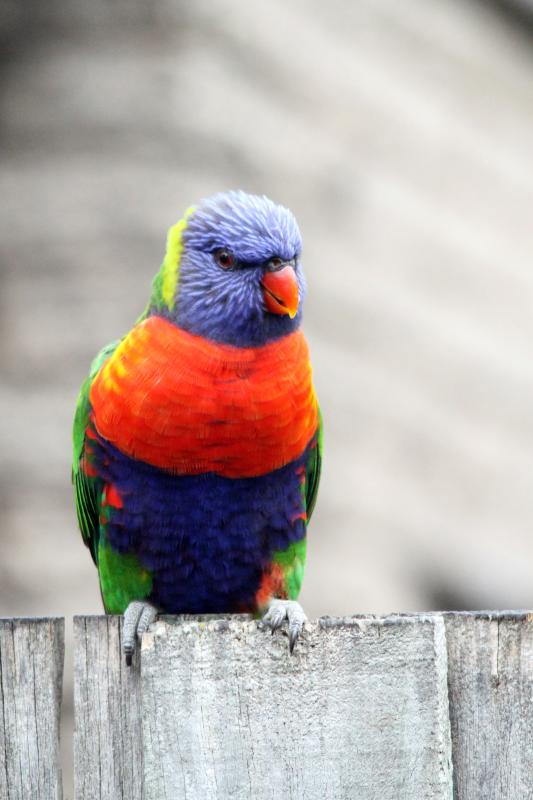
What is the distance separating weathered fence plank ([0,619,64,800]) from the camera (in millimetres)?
1966

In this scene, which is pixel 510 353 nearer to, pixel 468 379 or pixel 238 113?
pixel 468 379

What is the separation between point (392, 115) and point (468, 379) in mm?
1266

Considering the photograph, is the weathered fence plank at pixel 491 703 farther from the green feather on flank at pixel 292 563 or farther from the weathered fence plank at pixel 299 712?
the green feather on flank at pixel 292 563

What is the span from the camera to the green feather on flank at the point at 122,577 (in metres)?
3.06

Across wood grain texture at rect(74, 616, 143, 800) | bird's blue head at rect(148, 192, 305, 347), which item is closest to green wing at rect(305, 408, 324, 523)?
bird's blue head at rect(148, 192, 305, 347)

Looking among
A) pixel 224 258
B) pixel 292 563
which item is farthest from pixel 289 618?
pixel 224 258

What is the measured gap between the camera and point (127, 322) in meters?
4.50

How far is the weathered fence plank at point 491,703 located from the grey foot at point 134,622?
1.87ft

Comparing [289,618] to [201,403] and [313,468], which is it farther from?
[313,468]

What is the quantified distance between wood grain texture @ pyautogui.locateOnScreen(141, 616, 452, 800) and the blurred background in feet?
8.62

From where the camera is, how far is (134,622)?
256 centimetres

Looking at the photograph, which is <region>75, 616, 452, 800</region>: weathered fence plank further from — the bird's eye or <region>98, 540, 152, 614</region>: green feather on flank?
the bird's eye

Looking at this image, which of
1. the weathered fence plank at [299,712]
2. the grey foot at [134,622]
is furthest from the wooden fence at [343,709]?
the grey foot at [134,622]

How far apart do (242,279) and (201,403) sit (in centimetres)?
43
